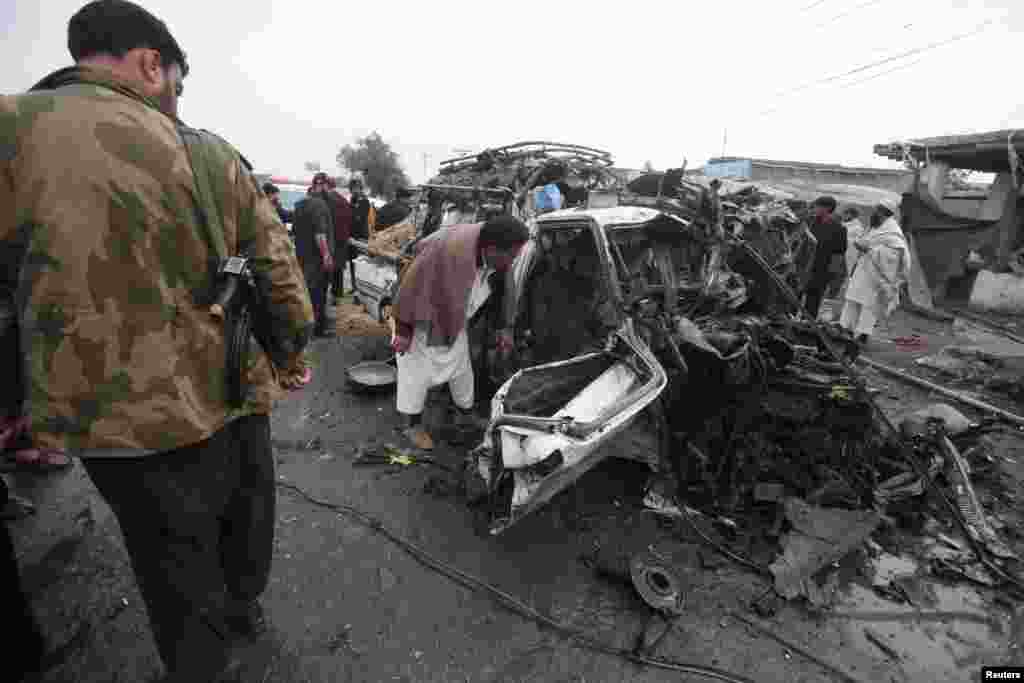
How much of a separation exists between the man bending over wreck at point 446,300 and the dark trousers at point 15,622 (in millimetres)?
2086

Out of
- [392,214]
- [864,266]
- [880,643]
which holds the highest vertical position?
[392,214]

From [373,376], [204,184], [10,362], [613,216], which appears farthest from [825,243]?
[10,362]

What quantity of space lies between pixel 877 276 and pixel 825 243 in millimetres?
803

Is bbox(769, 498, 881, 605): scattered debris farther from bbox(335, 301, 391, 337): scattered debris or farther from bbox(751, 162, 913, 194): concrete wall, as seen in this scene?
bbox(751, 162, 913, 194): concrete wall

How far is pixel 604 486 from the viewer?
3.40 m

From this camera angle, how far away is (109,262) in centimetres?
129

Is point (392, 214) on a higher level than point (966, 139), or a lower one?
lower

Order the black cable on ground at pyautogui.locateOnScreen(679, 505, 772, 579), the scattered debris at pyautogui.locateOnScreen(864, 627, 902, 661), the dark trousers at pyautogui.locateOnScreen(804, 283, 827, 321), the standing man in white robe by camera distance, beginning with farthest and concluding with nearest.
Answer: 1. the dark trousers at pyautogui.locateOnScreen(804, 283, 827, 321)
2. the standing man in white robe
3. the black cable on ground at pyautogui.locateOnScreen(679, 505, 772, 579)
4. the scattered debris at pyautogui.locateOnScreen(864, 627, 902, 661)

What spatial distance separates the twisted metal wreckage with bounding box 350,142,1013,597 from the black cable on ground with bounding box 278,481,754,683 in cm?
41

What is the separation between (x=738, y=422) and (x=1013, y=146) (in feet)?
36.2

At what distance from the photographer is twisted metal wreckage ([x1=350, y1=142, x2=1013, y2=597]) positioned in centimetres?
252

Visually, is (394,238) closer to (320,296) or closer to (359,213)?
(320,296)

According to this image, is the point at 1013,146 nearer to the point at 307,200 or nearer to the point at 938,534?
the point at 938,534

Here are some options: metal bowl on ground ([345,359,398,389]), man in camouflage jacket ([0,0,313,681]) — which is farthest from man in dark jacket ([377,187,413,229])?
man in camouflage jacket ([0,0,313,681])
